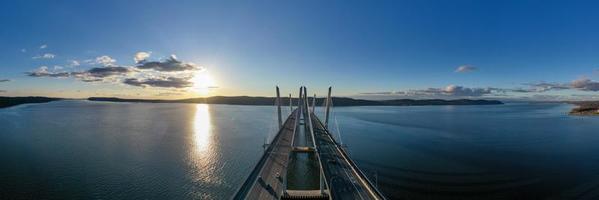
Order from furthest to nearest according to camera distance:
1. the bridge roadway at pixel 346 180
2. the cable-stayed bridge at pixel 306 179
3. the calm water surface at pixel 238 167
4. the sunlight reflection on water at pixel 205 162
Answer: the sunlight reflection on water at pixel 205 162
the calm water surface at pixel 238 167
the cable-stayed bridge at pixel 306 179
the bridge roadway at pixel 346 180

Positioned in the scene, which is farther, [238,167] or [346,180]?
[238,167]

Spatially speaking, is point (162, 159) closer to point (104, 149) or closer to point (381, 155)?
point (104, 149)

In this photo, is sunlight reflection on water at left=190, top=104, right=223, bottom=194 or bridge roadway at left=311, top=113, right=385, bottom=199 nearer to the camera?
bridge roadway at left=311, top=113, right=385, bottom=199

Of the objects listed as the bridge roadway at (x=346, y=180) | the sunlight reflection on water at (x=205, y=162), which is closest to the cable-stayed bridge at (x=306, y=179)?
the bridge roadway at (x=346, y=180)

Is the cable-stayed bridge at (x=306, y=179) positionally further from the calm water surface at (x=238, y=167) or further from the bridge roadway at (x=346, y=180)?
the calm water surface at (x=238, y=167)

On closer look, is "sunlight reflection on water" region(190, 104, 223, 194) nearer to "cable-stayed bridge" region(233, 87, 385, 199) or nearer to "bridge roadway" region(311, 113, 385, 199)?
"cable-stayed bridge" region(233, 87, 385, 199)

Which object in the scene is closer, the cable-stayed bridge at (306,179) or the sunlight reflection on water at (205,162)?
the cable-stayed bridge at (306,179)

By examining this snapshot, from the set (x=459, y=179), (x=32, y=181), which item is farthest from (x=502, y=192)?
(x=32, y=181)

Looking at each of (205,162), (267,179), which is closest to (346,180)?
(267,179)

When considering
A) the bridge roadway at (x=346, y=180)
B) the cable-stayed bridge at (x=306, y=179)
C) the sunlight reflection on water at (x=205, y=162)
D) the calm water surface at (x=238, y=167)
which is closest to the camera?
the bridge roadway at (x=346, y=180)

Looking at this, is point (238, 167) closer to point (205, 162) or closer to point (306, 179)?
point (205, 162)

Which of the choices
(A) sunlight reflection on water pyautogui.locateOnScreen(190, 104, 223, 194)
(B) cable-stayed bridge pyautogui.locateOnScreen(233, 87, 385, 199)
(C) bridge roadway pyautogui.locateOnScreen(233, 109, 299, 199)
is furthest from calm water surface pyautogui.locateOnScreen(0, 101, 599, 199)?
(B) cable-stayed bridge pyautogui.locateOnScreen(233, 87, 385, 199)
